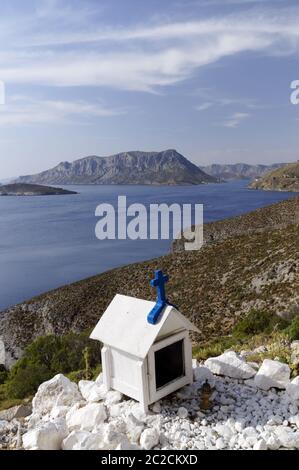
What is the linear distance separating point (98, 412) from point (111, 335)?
1217 millimetres

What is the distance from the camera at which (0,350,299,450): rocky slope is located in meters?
5.09

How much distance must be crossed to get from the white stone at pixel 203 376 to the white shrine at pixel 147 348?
256 mm

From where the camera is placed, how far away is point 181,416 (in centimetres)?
565

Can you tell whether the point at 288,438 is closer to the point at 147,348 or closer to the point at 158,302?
the point at 147,348

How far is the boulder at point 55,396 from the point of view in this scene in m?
6.90

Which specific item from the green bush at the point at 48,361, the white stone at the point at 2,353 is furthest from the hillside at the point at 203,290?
the green bush at the point at 48,361

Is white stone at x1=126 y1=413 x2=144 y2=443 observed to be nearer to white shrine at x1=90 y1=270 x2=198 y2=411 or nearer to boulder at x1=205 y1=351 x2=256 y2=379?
white shrine at x1=90 y1=270 x2=198 y2=411

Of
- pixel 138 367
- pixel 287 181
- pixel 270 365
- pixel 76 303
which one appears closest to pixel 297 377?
pixel 270 365

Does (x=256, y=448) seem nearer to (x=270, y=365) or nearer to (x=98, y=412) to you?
(x=270, y=365)

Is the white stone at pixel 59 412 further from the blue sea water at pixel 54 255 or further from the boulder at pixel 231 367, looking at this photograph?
the blue sea water at pixel 54 255

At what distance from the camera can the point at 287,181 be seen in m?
185

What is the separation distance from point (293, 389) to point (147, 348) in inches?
102

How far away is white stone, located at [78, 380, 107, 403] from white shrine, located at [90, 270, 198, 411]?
184mm

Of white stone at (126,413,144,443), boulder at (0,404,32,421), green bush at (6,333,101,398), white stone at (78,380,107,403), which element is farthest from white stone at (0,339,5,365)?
white stone at (126,413,144,443)
